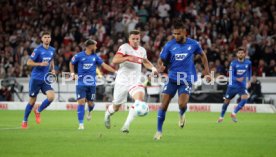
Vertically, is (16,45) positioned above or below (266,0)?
below

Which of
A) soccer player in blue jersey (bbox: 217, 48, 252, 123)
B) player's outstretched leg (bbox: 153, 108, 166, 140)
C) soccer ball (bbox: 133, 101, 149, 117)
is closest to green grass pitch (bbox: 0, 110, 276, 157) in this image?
player's outstretched leg (bbox: 153, 108, 166, 140)

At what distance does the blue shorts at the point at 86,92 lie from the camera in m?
18.5

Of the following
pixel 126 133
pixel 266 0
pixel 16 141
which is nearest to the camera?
pixel 16 141

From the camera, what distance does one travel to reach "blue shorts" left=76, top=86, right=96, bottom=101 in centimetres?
1850

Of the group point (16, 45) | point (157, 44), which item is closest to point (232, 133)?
point (157, 44)

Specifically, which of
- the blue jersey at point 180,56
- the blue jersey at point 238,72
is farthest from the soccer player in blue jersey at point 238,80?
the blue jersey at point 180,56

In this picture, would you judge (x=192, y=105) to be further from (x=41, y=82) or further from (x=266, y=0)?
(x=41, y=82)

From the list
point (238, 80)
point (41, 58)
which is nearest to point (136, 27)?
point (238, 80)

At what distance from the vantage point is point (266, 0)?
97.6 feet

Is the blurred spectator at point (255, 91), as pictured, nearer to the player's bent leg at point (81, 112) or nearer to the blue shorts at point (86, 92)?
the blue shorts at point (86, 92)

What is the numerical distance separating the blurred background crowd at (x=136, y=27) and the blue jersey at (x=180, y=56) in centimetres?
1386

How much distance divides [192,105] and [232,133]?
→ 12.6m

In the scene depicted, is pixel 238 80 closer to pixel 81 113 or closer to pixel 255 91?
pixel 255 91

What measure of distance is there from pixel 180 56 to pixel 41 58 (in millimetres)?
5470
